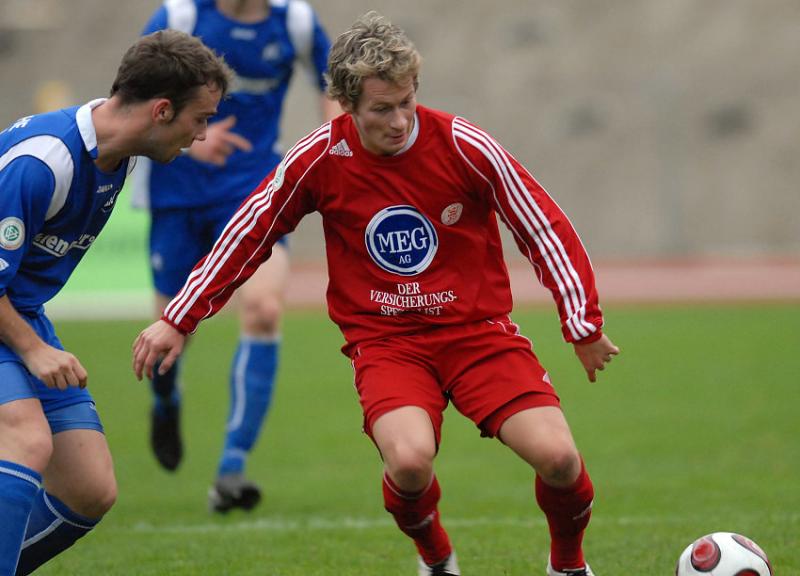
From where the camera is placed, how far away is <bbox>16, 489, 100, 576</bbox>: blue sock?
4.07m

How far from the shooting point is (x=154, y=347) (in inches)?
163

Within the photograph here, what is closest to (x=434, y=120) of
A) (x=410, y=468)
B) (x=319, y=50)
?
(x=410, y=468)

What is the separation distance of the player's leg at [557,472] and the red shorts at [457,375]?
0.06 meters

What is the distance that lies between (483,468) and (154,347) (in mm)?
3524

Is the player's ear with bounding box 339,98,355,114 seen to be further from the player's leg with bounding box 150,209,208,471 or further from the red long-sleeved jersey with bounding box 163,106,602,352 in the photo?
the player's leg with bounding box 150,209,208,471

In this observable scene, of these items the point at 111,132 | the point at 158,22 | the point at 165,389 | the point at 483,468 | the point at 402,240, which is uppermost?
the point at 158,22

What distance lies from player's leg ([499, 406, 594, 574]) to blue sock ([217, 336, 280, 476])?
2.06 meters

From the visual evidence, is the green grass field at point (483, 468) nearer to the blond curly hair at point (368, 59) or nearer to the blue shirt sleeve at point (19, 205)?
the blue shirt sleeve at point (19, 205)

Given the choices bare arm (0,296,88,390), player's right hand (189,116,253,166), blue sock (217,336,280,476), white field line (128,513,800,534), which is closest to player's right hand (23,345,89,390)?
bare arm (0,296,88,390)

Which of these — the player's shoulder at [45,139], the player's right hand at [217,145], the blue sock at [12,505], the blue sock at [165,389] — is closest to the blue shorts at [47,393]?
the blue sock at [12,505]

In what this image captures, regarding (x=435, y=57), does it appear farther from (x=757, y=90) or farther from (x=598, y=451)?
(x=598, y=451)

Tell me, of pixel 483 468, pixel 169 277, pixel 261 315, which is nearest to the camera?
pixel 261 315

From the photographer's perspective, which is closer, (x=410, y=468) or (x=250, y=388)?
(x=410, y=468)

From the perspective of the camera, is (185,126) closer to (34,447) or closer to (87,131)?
(87,131)
